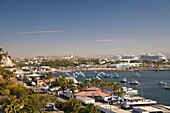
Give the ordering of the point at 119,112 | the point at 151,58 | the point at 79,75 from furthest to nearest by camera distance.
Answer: the point at 151,58
the point at 79,75
the point at 119,112

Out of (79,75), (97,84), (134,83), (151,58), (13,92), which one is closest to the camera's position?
(13,92)

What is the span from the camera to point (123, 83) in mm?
34688

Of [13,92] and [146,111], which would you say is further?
[13,92]

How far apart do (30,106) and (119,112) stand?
4.18 m

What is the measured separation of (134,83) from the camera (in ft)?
108

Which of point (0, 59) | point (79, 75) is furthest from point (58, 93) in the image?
point (0, 59)

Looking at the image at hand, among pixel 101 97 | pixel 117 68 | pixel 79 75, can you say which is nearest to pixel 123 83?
pixel 79 75

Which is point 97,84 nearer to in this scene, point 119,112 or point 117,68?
point 119,112

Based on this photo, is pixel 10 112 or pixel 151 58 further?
pixel 151 58

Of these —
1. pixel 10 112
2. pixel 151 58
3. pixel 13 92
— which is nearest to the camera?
pixel 10 112

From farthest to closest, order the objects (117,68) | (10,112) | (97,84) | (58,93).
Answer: (117,68), (97,84), (58,93), (10,112)

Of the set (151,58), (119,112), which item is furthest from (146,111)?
(151,58)

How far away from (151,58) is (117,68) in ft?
119

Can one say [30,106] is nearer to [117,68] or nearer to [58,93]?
[58,93]
